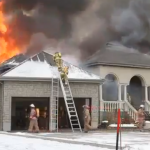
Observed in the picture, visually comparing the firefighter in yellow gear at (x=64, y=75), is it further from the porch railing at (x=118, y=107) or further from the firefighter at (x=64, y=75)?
the porch railing at (x=118, y=107)

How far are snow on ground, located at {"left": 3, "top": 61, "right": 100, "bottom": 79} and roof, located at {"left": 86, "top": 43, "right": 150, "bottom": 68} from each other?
3.88m

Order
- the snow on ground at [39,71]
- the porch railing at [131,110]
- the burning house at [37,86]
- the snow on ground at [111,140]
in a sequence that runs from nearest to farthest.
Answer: the snow on ground at [111,140], the burning house at [37,86], the snow on ground at [39,71], the porch railing at [131,110]

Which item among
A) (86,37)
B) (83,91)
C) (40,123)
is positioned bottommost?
(40,123)

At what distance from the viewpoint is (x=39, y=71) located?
76.0 ft

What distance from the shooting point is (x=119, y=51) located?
3064 cm

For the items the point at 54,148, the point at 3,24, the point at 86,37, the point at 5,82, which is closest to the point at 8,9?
the point at 3,24

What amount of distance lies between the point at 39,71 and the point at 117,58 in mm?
7970

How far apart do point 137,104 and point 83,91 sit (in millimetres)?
Answer: 8437

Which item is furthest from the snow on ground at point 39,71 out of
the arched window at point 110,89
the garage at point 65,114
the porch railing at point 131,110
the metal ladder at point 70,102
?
the arched window at point 110,89

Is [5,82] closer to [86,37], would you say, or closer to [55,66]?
[55,66]

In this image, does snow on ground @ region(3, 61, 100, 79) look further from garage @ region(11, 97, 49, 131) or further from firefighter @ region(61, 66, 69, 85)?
garage @ region(11, 97, 49, 131)

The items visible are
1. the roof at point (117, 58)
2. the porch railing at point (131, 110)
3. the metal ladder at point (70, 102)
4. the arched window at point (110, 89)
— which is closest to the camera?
the metal ladder at point (70, 102)

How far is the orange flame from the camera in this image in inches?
1150

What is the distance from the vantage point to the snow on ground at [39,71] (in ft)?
74.2
